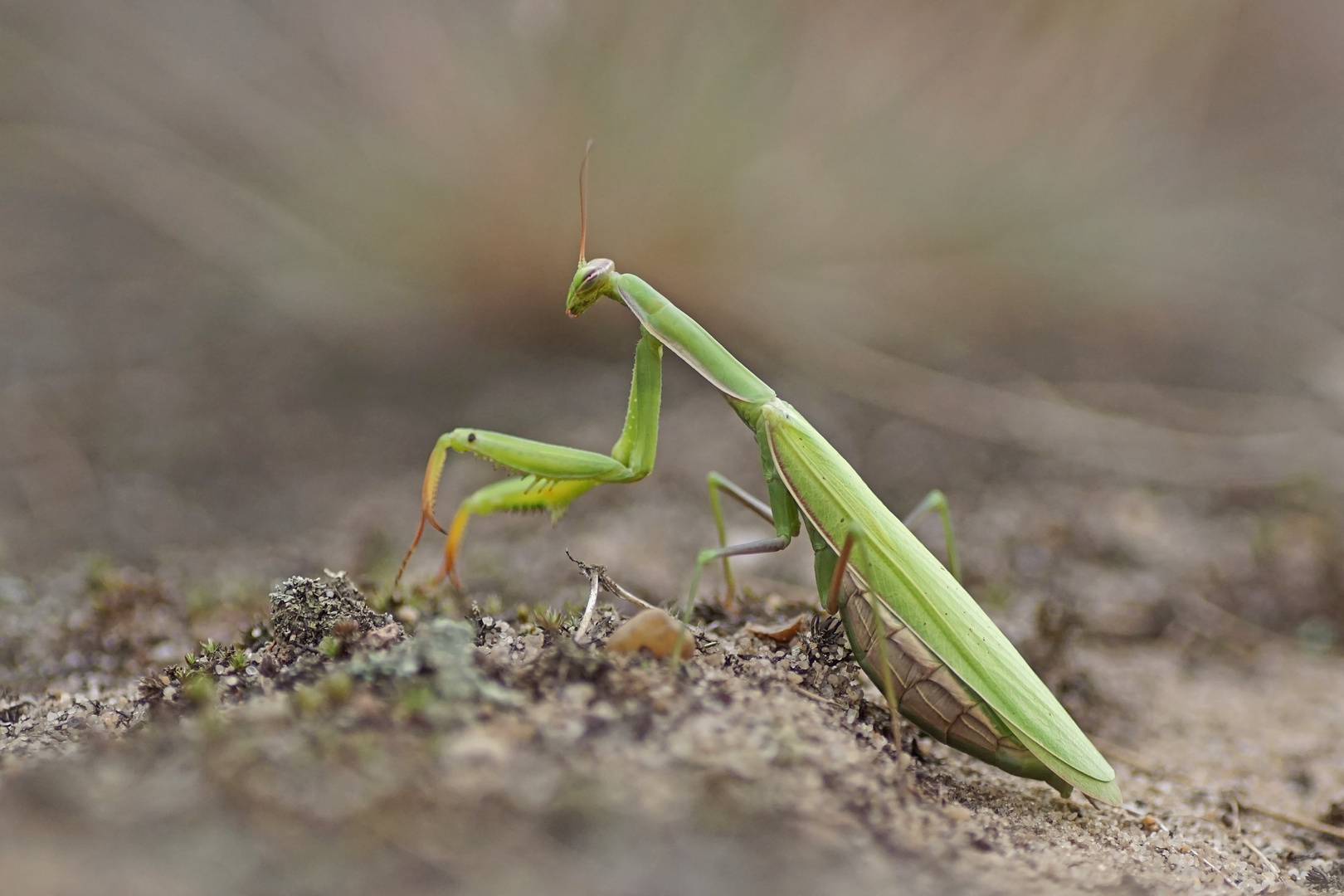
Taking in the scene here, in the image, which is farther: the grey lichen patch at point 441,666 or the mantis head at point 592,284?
the mantis head at point 592,284

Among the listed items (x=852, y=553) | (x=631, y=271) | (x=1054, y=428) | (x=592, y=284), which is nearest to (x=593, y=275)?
(x=592, y=284)

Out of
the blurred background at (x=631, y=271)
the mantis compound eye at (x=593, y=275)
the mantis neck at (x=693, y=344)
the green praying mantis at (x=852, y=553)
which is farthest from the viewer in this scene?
the blurred background at (x=631, y=271)

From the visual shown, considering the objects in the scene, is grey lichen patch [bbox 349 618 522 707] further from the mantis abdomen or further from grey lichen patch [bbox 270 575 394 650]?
the mantis abdomen

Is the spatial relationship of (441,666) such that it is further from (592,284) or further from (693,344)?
(592,284)

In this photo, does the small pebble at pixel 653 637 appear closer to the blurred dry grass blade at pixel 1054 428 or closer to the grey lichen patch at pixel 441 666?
the grey lichen patch at pixel 441 666

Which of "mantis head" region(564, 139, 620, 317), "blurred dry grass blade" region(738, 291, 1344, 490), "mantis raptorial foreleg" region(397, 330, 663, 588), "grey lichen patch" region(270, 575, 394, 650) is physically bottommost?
"grey lichen patch" region(270, 575, 394, 650)

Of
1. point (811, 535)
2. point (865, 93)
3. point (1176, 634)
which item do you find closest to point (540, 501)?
point (811, 535)

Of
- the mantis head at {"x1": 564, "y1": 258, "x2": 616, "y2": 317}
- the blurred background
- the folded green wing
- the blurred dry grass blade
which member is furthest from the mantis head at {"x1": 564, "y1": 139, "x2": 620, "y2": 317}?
the blurred dry grass blade

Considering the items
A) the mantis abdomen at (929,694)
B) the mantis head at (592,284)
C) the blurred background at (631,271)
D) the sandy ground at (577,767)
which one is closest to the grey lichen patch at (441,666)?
the sandy ground at (577,767)

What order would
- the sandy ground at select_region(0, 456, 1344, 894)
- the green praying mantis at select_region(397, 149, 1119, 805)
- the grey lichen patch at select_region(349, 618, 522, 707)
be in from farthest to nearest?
1. the green praying mantis at select_region(397, 149, 1119, 805)
2. the grey lichen patch at select_region(349, 618, 522, 707)
3. the sandy ground at select_region(0, 456, 1344, 894)
